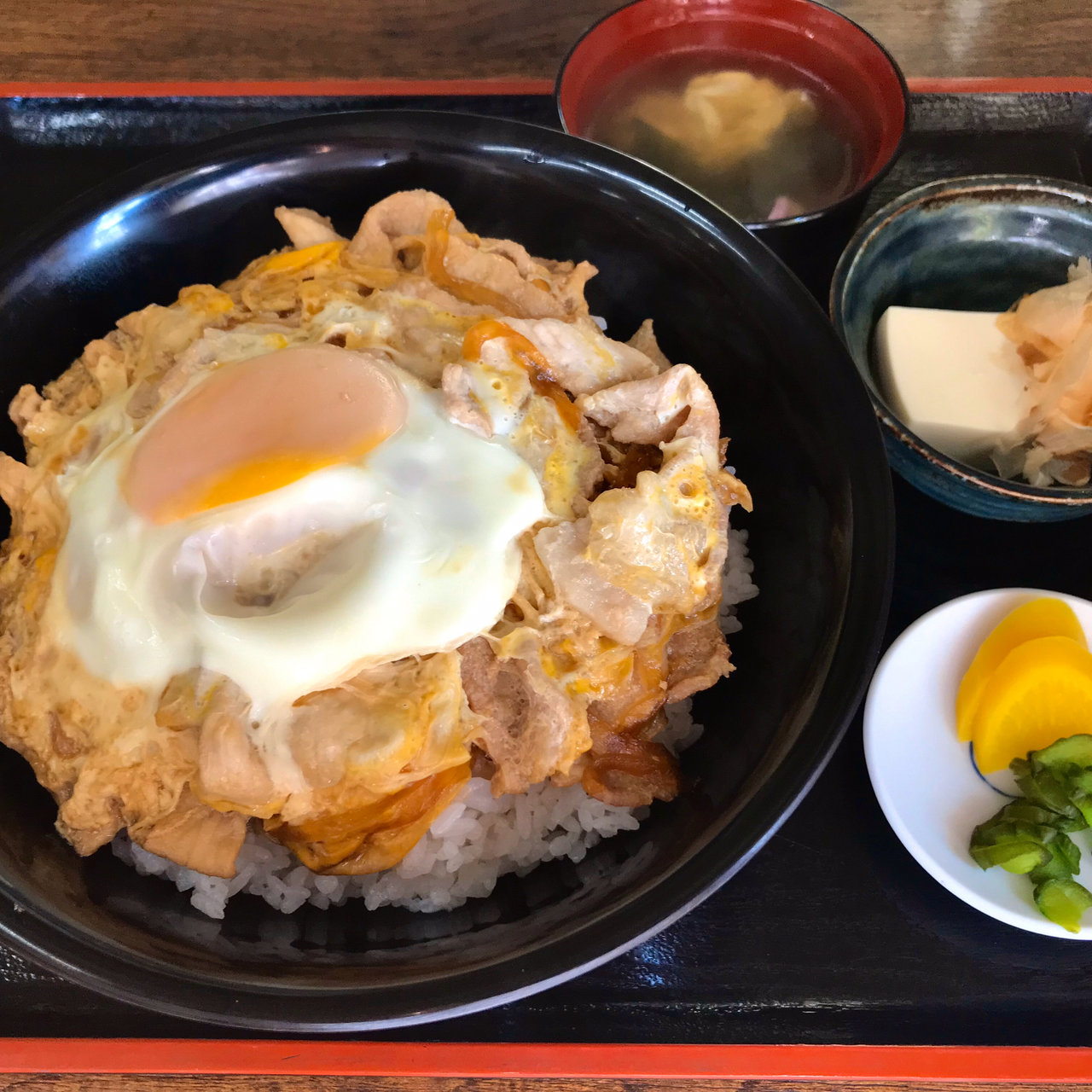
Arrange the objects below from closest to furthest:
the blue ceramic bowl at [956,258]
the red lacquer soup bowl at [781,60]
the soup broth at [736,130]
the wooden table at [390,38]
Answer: the blue ceramic bowl at [956,258], the red lacquer soup bowl at [781,60], the soup broth at [736,130], the wooden table at [390,38]

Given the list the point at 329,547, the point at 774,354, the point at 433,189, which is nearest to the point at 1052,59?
the point at 774,354

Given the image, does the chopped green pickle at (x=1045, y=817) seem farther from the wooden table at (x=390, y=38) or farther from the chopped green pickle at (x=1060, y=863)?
the wooden table at (x=390, y=38)

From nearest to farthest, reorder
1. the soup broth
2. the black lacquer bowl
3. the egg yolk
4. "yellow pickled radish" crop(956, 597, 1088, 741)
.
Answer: the black lacquer bowl → the egg yolk → "yellow pickled radish" crop(956, 597, 1088, 741) → the soup broth

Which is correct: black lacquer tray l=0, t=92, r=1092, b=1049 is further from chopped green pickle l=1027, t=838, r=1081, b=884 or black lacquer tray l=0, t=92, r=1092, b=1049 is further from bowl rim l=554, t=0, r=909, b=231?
bowl rim l=554, t=0, r=909, b=231

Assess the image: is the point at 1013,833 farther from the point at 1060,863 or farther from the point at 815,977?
the point at 815,977

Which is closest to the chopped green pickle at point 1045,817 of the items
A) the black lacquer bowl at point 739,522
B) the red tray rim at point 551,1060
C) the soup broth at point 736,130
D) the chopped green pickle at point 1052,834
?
the chopped green pickle at point 1052,834

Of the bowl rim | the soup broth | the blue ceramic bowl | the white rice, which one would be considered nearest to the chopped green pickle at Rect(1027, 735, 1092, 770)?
the blue ceramic bowl
